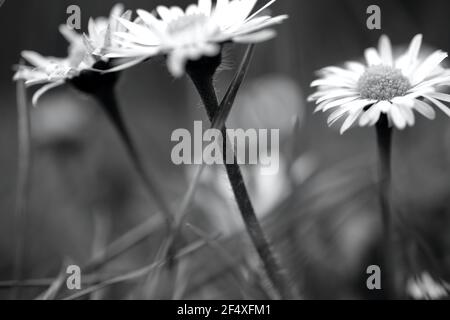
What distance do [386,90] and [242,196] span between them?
0.54 ft

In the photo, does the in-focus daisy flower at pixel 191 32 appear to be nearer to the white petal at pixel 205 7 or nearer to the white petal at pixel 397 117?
the white petal at pixel 205 7

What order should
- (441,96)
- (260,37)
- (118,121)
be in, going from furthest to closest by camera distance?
(118,121)
(441,96)
(260,37)

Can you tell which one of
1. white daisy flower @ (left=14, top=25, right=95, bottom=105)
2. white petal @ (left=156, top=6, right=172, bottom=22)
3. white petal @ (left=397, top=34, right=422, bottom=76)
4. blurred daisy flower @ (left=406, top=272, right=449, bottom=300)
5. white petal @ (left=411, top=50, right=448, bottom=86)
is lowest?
blurred daisy flower @ (left=406, top=272, right=449, bottom=300)

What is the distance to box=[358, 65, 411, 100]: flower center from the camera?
49cm

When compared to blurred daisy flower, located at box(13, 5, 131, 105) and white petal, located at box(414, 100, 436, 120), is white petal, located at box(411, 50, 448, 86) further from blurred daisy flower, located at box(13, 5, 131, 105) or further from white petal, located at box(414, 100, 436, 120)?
blurred daisy flower, located at box(13, 5, 131, 105)

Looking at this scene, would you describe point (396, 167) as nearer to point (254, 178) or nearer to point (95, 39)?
point (254, 178)

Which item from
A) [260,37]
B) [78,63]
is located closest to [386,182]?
[260,37]

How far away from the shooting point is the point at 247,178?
868mm

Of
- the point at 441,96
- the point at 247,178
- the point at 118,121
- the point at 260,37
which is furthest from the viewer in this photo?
the point at 247,178

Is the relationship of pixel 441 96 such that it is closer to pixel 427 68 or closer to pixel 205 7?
pixel 427 68

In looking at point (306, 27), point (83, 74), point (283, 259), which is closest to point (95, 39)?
point (83, 74)

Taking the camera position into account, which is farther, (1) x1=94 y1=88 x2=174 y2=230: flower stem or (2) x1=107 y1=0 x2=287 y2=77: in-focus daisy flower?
(1) x1=94 y1=88 x2=174 y2=230: flower stem

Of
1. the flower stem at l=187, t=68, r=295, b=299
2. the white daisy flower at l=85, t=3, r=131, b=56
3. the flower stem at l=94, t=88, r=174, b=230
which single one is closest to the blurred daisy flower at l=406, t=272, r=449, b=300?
the flower stem at l=187, t=68, r=295, b=299

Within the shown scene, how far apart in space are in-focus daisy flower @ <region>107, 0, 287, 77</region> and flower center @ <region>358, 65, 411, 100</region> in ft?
0.38
